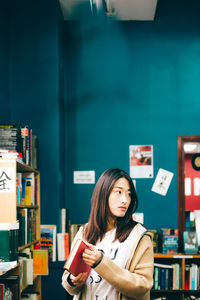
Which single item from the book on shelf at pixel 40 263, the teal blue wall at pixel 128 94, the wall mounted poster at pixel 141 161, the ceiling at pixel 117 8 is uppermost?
the ceiling at pixel 117 8

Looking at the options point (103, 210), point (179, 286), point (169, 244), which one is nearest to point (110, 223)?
point (103, 210)

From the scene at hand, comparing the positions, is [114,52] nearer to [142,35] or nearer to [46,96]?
[142,35]

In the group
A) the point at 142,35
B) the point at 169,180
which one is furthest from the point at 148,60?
the point at 169,180

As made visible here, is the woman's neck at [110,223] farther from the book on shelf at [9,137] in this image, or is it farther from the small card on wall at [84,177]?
the small card on wall at [84,177]

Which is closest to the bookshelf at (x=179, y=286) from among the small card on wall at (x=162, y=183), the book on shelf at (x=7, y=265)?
the small card on wall at (x=162, y=183)

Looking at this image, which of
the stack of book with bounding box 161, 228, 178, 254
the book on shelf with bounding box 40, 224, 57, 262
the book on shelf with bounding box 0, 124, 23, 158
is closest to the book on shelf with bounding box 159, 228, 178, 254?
the stack of book with bounding box 161, 228, 178, 254

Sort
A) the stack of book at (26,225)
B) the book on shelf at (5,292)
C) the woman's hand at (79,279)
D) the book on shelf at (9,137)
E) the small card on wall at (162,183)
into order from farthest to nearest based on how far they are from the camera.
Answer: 1. the small card on wall at (162,183)
2. the stack of book at (26,225)
3. the book on shelf at (9,137)
4. the book on shelf at (5,292)
5. the woman's hand at (79,279)

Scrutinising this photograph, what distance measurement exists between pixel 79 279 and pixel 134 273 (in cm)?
26

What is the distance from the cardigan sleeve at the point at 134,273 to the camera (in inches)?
55.7

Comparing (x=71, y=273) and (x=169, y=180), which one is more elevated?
(x=169, y=180)

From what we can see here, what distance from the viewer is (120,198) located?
1.62 m

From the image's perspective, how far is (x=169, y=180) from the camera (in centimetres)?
402

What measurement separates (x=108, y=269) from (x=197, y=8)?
374 cm

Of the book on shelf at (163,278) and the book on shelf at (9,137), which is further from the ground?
the book on shelf at (9,137)
